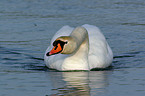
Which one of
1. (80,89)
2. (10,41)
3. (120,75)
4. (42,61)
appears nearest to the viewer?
(80,89)

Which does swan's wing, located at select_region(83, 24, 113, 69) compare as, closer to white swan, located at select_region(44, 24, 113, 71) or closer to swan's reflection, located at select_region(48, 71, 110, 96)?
white swan, located at select_region(44, 24, 113, 71)

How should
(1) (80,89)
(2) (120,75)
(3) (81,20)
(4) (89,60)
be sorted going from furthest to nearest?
(3) (81,20), (4) (89,60), (2) (120,75), (1) (80,89)

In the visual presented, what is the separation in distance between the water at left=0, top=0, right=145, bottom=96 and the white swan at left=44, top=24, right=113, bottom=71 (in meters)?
0.25

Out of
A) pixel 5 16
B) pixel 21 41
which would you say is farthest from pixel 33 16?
pixel 21 41

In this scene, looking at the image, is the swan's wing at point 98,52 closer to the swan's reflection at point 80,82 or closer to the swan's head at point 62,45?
the swan's reflection at point 80,82

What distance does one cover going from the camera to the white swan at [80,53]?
8.42 meters

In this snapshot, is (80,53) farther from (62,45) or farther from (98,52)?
(62,45)

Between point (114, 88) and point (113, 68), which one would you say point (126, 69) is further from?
point (114, 88)

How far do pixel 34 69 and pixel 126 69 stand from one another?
79.2 inches

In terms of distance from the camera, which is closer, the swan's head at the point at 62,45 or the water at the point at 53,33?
the water at the point at 53,33

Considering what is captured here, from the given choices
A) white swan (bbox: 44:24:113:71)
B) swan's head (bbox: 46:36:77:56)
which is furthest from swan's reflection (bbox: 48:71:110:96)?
swan's head (bbox: 46:36:77:56)

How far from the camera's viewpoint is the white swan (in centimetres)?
842

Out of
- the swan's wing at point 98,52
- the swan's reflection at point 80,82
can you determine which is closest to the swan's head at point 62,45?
the swan's reflection at point 80,82

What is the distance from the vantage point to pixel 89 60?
379 inches
